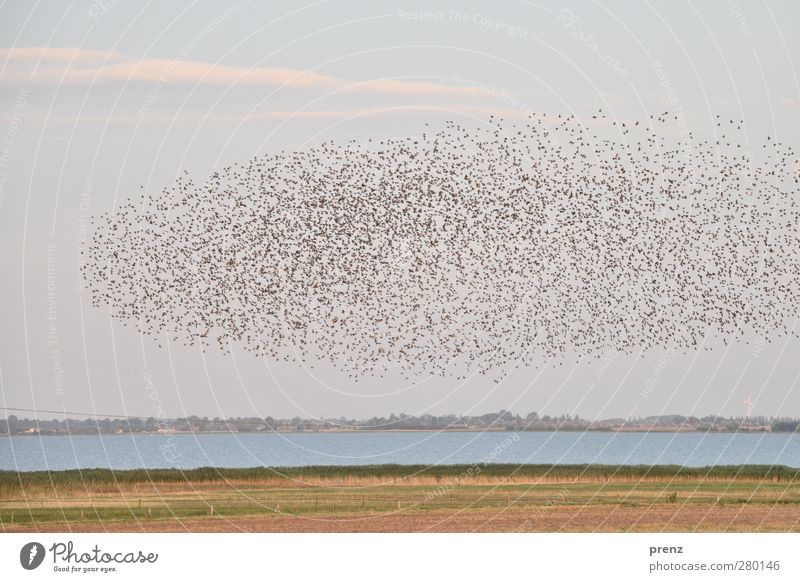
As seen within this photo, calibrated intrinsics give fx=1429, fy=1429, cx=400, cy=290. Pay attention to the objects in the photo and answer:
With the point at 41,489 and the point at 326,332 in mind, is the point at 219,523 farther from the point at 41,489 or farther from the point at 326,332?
the point at 41,489

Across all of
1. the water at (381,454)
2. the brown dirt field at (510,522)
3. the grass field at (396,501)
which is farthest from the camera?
the water at (381,454)

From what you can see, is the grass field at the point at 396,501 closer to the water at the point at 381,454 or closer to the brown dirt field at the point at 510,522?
the brown dirt field at the point at 510,522

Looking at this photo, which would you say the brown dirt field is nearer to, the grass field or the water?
the grass field

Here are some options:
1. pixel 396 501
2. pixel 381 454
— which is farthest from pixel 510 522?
pixel 381 454

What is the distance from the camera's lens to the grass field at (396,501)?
122 ft

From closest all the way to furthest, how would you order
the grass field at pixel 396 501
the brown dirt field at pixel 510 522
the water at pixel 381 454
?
1. the brown dirt field at pixel 510 522
2. the grass field at pixel 396 501
3. the water at pixel 381 454

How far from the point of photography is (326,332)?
40781 mm

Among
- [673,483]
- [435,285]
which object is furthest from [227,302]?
[673,483]

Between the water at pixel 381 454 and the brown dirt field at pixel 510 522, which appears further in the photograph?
the water at pixel 381 454

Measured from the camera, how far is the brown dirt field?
36219 mm

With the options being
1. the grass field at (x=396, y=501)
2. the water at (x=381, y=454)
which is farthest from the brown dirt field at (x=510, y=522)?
Result: the water at (x=381, y=454)

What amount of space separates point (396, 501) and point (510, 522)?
21.1 feet

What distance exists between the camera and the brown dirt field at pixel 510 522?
3622cm

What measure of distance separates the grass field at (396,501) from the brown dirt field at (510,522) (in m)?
0.04
